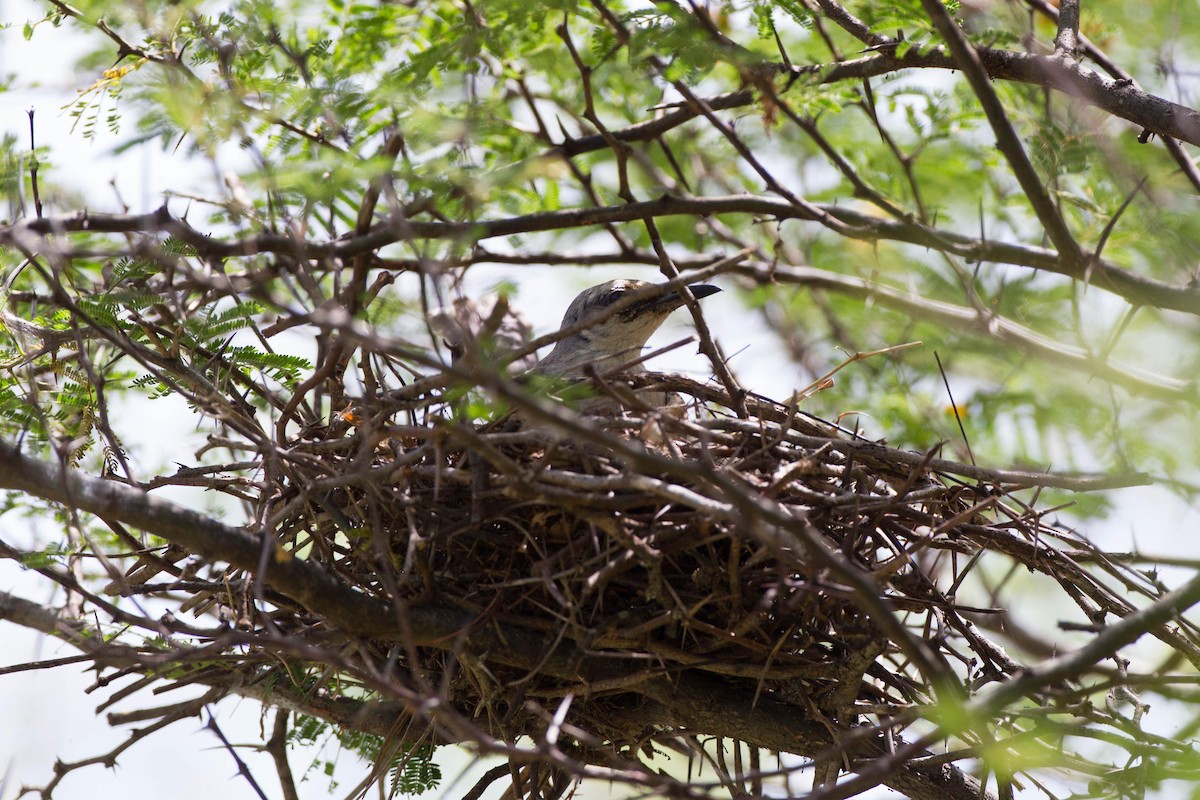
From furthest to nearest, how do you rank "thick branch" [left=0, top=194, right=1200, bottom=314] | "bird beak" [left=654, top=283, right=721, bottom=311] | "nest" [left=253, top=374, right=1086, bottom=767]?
"bird beak" [left=654, top=283, right=721, bottom=311], "nest" [left=253, top=374, right=1086, bottom=767], "thick branch" [left=0, top=194, right=1200, bottom=314]

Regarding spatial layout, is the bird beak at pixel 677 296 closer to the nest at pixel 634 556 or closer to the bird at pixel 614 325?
the bird at pixel 614 325

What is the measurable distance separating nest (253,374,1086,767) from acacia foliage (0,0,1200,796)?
12.8 inches

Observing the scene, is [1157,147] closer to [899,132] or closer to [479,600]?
[899,132]

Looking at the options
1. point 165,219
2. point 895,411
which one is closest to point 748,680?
point 165,219

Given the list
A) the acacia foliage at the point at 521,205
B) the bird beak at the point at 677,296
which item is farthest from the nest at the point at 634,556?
the bird beak at the point at 677,296

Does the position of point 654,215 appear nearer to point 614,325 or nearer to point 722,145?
point 614,325

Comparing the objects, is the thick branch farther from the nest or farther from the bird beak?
the bird beak

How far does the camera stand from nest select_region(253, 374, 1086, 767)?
130 inches

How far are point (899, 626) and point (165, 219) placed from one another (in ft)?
6.79

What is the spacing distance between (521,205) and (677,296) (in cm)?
80

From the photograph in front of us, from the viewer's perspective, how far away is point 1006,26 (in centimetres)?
412

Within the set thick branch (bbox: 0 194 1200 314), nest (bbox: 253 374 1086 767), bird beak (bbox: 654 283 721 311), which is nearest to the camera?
thick branch (bbox: 0 194 1200 314)

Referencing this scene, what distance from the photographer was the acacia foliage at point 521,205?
3.11 meters

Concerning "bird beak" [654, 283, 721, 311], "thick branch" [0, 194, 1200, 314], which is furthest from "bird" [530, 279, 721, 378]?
"thick branch" [0, 194, 1200, 314]
